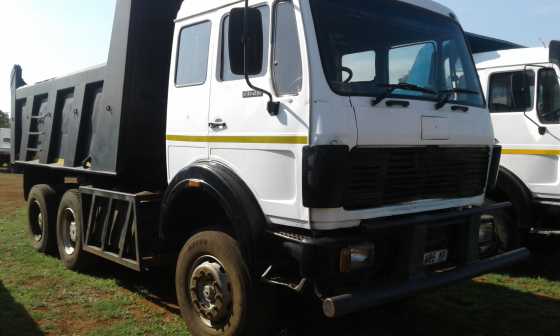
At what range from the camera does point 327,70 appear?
3.58m

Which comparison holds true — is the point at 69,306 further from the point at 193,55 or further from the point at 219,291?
the point at 193,55

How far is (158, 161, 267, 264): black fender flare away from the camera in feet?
12.2

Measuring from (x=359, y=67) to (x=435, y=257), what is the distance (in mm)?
1540

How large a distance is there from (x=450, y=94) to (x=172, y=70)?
238cm

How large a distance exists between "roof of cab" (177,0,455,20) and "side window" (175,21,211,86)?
0.38ft

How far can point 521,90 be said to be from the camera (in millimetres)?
6402

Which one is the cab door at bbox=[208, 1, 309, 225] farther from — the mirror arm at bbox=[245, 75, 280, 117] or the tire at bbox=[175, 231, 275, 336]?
the tire at bbox=[175, 231, 275, 336]

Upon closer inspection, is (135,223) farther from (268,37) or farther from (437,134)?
(437,134)

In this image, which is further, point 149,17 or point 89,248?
point 89,248

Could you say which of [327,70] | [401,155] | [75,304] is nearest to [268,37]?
[327,70]

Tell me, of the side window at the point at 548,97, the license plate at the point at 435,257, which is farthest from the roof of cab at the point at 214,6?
the side window at the point at 548,97

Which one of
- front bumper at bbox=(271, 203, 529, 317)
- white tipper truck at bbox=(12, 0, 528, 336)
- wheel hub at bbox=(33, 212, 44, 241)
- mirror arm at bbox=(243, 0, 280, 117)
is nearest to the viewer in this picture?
front bumper at bbox=(271, 203, 529, 317)

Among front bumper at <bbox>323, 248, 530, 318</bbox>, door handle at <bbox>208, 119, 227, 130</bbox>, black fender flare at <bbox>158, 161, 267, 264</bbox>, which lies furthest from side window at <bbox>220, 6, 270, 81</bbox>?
front bumper at <bbox>323, 248, 530, 318</bbox>

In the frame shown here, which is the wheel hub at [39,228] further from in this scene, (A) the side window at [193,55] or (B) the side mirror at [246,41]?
(B) the side mirror at [246,41]
